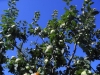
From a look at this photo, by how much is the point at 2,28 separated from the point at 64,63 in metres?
2.93

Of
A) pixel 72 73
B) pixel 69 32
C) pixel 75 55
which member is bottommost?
pixel 72 73

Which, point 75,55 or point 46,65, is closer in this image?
point 46,65

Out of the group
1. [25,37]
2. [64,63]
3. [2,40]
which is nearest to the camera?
[64,63]

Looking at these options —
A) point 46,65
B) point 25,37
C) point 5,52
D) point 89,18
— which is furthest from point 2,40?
point 89,18

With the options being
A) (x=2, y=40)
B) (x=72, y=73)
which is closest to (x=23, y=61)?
(x=2, y=40)

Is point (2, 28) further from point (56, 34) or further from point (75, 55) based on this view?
point (75, 55)

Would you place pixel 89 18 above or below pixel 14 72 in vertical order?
above

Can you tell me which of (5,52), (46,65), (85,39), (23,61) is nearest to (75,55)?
(85,39)

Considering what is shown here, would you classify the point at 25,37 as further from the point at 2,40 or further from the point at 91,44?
the point at 91,44

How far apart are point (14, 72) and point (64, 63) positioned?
6.35 ft

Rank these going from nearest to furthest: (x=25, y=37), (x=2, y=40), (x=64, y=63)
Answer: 1. (x=64, y=63)
2. (x=2, y=40)
3. (x=25, y=37)

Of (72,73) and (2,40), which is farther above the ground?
(2,40)

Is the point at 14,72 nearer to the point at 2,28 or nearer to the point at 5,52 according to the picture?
the point at 5,52

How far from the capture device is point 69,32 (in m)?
10.1
